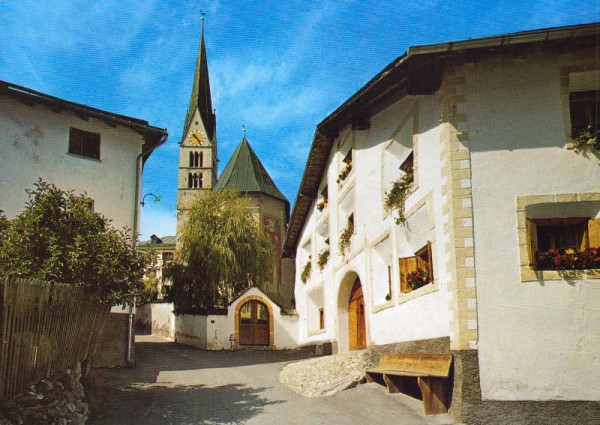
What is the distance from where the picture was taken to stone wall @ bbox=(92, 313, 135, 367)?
57.9ft

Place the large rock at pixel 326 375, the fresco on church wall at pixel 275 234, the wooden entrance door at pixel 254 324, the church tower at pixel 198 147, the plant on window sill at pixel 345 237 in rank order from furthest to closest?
the church tower at pixel 198 147, the fresco on church wall at pixel 275 234, the wooden entrance door at pixel 254 324, the plant on window sill at pixel 345 237, the large rock at pixel 326 375

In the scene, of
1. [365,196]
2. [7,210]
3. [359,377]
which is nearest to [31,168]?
[7,210]

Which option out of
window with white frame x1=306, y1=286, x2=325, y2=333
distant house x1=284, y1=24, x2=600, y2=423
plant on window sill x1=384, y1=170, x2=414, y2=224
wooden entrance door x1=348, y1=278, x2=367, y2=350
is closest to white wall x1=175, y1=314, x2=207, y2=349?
window with white frame x1=306, y1=286, x2=325, y2=333

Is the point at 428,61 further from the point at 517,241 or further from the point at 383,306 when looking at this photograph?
the point at 383,306

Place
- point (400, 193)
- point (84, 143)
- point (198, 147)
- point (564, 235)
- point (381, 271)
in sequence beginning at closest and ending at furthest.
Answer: point (564, 235)
point (400, 193)
point (381, 271)
point (84, 143)
point (198, 147)

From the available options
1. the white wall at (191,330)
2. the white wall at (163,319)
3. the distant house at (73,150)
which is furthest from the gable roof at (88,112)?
the white wall at (163,319)

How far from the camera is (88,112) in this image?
1866 cm

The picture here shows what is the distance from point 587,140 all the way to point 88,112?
45.0 feet

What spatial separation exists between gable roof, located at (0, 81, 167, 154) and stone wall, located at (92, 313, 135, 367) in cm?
552

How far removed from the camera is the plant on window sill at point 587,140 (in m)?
11.2

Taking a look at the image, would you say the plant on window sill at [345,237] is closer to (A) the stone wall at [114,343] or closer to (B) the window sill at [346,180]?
(B) the window sill at [346,180]

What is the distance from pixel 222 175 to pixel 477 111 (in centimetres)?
4284

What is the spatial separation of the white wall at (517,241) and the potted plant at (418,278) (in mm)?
2156

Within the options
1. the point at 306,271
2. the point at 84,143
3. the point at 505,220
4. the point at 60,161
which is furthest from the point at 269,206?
the point at 505,220
